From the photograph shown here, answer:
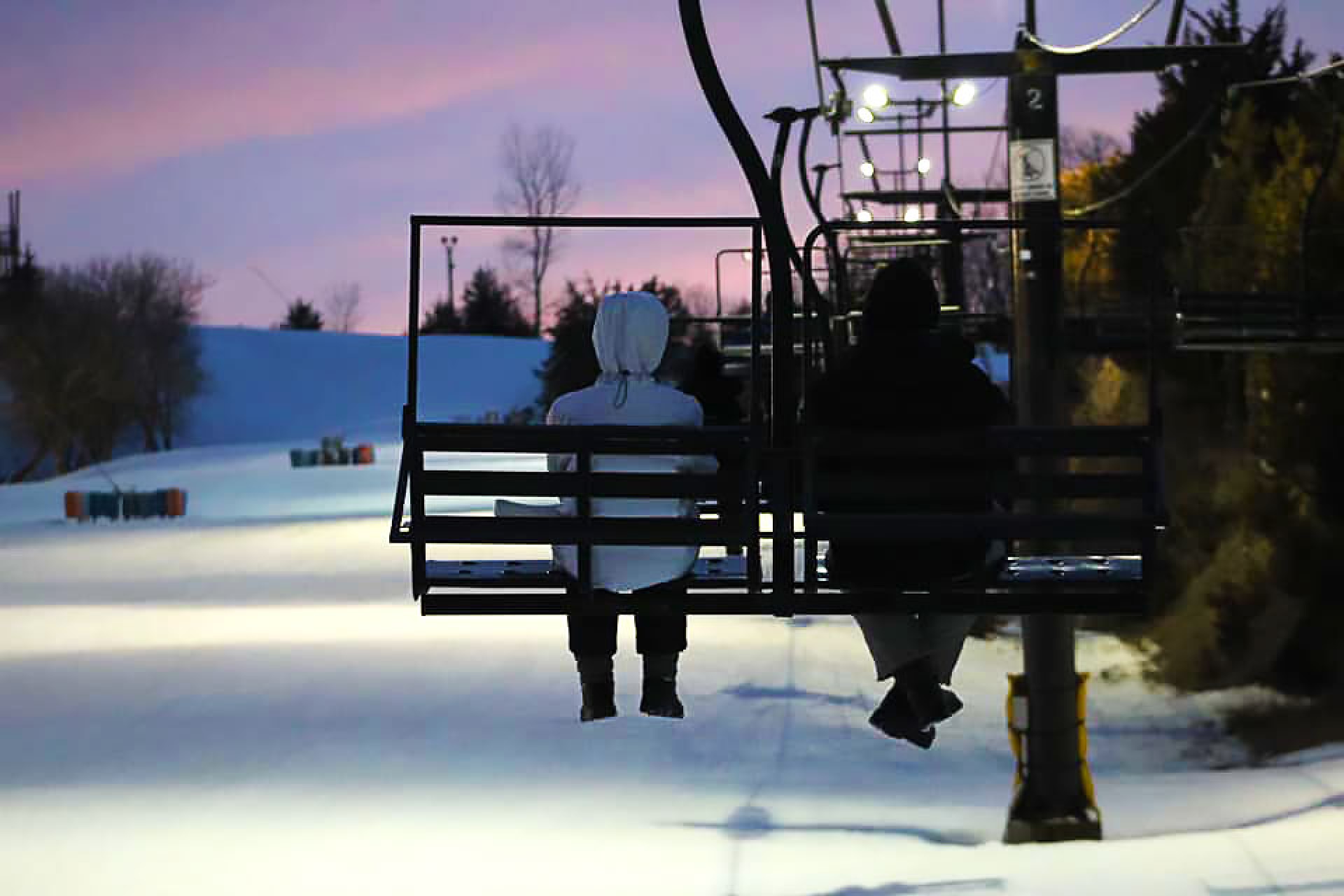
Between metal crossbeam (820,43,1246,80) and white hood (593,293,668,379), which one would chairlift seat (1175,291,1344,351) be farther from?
white hood (593,293,668,379)

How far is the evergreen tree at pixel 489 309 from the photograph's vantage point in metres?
139

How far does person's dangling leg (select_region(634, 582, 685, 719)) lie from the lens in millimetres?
7895

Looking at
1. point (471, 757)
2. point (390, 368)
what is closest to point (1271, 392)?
point (471, 757)

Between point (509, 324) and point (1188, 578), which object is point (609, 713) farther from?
point (509, 324)

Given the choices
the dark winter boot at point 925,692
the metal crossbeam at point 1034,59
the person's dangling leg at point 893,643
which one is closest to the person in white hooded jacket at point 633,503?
the person's dangling leg at point 893,643

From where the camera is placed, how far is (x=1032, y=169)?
50.7 ft

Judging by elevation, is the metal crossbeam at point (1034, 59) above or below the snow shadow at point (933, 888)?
above

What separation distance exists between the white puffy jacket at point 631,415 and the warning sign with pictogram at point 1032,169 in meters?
8.03

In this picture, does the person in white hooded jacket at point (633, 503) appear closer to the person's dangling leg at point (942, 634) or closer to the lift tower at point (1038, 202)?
the person's dangling leg at point (942, 634)

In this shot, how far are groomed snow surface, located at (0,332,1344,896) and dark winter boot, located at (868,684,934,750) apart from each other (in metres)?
9.55

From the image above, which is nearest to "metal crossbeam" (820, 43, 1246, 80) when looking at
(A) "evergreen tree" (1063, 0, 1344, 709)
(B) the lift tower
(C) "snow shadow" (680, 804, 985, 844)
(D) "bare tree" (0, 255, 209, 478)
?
(B) the lift tower

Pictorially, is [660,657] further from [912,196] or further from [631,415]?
[912,196]

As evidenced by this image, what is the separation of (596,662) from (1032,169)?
8317mm

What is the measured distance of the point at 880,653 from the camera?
7.82m
